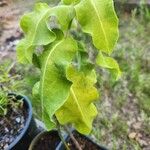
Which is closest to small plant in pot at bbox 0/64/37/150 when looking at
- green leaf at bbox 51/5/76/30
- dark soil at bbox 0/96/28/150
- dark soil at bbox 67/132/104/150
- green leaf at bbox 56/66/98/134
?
dark soil at bbox 0/96/28/150

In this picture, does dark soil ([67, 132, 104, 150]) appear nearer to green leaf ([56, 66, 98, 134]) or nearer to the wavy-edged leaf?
green leaf ([56, 66, 98, 134])

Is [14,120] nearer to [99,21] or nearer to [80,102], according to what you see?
[80,102]

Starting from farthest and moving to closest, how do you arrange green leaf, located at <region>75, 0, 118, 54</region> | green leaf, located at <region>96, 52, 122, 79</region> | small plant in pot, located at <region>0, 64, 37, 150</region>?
small plant in pot, located at <region>0, 64, 37, 150</region>, green leaf, located at <region>96, 52, 122, 79</region>, green leaf, located at <region>75, 0, 118, 54</region>

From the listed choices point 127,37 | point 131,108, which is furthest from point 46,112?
point 127,37

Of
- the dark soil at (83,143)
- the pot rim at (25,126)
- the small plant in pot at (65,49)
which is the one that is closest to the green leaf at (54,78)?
the small plant in pot at (65,49)

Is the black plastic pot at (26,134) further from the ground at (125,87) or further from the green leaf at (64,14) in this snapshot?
the green leaf at (64,14)

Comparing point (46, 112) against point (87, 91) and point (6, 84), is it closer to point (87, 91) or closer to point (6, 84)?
point (87, 91)

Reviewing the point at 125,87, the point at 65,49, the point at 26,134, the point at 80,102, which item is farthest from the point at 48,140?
the point at 125,87
